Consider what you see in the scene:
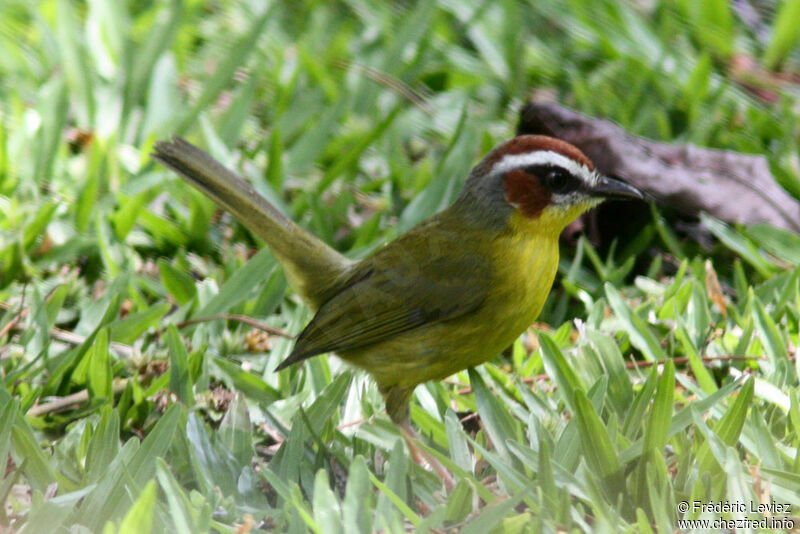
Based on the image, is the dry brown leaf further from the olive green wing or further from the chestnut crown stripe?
→ the olive green wing

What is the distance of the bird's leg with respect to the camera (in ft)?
11.0

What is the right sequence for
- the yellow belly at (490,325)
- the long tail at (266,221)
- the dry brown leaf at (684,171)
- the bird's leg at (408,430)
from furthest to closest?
the dry brown leaf at (684,171), the long tail at (266,221), the yellow belly at (490,325), the bird's leg at (408,430)

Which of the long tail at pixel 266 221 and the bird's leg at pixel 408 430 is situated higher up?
the long tail at pixel 266 221

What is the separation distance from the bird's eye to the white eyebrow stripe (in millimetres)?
20

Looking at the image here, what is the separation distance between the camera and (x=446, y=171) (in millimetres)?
5281

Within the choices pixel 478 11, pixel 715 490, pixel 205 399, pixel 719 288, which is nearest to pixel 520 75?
pixel 478 11

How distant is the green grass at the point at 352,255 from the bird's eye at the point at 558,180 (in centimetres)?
59

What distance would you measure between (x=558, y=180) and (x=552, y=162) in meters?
0.07

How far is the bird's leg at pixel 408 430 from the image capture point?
3363 millimetres

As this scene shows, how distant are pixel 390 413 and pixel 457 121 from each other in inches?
103

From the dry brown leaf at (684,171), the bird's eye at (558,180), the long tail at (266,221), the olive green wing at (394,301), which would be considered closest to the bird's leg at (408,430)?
the olive green wing at (394,301)

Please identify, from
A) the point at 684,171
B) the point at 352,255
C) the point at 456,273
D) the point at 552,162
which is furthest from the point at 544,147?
the point at 684,171

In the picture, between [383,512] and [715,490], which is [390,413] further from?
[715,490]

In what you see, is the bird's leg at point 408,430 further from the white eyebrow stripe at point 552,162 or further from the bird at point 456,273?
the white eyebrow stripe at point 552,162
